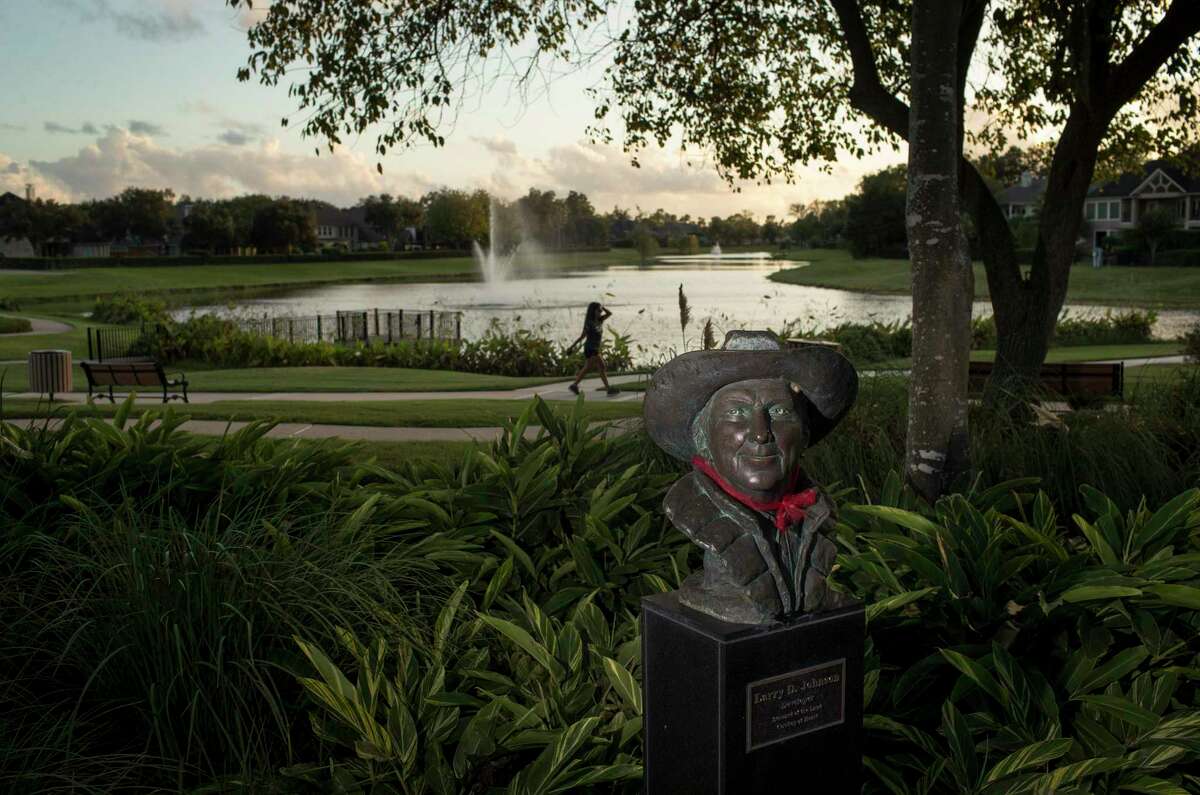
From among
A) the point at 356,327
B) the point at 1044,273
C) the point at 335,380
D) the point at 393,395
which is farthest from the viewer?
the point at 356,327

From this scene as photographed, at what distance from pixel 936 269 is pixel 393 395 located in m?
11.8

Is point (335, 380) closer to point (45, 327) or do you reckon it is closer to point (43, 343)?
point (43, 343)

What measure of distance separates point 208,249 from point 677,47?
110 meters

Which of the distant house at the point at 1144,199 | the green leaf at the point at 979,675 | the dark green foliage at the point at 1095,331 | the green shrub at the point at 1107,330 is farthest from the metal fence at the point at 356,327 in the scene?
the distant house at the point at 1144,199

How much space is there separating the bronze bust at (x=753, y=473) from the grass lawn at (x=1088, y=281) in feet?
123

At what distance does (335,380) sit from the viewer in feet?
65.6

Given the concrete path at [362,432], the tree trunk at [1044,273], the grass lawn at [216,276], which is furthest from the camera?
the grass lawn at [216,276]

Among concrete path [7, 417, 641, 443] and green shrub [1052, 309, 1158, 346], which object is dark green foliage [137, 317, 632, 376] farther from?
green shrub [1052, 309, 1158, 346]

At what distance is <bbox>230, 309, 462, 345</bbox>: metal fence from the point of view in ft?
99.0

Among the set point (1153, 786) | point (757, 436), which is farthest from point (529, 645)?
point (1153, 786)

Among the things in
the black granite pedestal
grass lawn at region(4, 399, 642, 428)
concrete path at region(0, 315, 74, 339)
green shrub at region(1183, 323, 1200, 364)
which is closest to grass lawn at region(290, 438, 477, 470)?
grass lawn at region(4, 399, 642, 428)

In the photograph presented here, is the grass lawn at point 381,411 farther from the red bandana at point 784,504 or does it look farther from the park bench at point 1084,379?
the red bandana at point 784,504

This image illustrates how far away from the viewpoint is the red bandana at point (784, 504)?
3.19 m

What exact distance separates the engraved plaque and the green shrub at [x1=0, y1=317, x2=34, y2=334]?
39.6 meters
